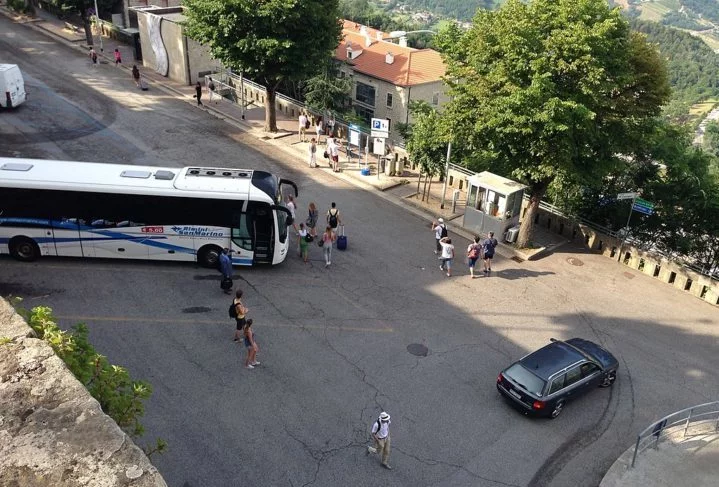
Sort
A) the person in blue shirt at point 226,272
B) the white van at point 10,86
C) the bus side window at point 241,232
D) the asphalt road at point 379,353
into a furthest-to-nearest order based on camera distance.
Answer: the white van at point 10,86 → the bus side window at point 241,232 → the person in blue shirt at point 226,272 → the asphalt road at point 379,353

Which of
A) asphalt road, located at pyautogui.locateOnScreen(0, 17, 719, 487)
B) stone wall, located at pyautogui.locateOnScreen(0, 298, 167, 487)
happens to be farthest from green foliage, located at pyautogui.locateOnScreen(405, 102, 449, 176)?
stone wall, located at pyautogui.locateOnScreen(0, 298, 167, 487)

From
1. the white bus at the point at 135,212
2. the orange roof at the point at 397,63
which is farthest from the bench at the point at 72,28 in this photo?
the white bus at the point at 135,212

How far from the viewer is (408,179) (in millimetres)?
27688

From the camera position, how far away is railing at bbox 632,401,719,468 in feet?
43.5

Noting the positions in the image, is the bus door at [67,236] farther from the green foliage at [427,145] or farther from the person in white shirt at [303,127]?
the person in white shirt at [303,127]

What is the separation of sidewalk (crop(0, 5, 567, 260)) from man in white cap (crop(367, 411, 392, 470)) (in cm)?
1155

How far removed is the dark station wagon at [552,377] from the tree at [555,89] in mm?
7363

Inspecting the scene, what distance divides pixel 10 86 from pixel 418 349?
2668 cm

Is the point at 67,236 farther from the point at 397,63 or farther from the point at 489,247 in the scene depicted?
the point at 397,63

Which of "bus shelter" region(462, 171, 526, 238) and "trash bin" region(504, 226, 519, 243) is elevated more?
"bus shelter" region(462, 171, 526, 238)

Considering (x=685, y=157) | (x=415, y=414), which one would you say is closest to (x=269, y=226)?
(x=415, y=414)

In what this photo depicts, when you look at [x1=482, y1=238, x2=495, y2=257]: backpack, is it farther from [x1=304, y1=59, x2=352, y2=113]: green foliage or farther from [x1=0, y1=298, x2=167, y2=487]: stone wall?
[x1=304, y1=59, x2=352, y2=113]: green foliage

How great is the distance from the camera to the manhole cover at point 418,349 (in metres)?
16.2

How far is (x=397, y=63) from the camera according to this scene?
192 feet
